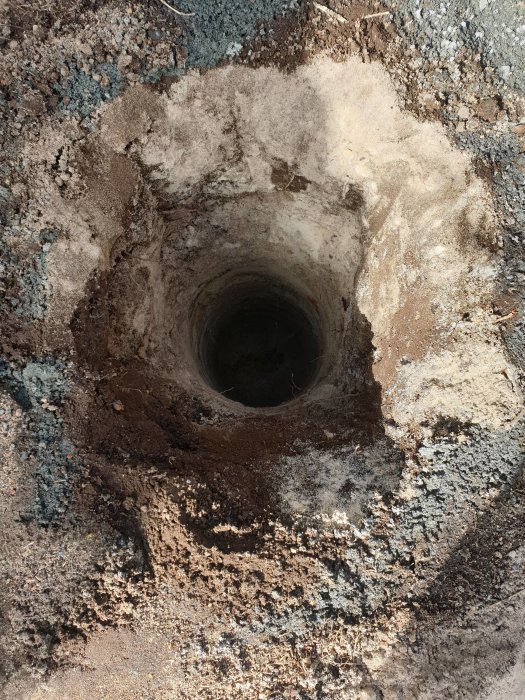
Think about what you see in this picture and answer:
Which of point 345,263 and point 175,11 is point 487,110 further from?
point 175,11

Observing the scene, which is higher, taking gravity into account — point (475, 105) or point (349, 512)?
point (475, 105)

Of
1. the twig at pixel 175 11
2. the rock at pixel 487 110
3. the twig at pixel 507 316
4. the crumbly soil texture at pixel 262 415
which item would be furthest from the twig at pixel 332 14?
the twig at pixel 507 316

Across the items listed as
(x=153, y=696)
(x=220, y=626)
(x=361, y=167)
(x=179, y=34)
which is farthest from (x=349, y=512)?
(x=179, y=34)

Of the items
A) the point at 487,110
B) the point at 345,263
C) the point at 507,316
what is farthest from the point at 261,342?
the point at 487,110

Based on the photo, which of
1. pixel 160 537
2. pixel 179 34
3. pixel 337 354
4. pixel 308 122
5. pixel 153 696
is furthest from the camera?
pixel 337 354

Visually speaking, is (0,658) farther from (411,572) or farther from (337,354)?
(337,354)

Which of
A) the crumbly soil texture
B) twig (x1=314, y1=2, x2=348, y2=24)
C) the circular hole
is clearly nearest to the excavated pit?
the crumbly soil texture

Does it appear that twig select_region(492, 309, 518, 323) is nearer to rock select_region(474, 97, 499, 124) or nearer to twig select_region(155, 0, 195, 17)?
rock select_region(474, 97, 499, 124)
